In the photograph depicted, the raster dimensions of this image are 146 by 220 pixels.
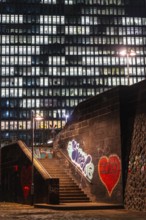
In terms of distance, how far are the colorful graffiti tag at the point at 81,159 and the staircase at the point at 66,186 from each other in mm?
1413

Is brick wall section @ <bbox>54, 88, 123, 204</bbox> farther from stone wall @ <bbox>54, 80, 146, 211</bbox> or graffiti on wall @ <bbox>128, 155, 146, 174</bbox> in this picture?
graffiti on wall @ <bbox>128, 155, 146, 174</bbox>

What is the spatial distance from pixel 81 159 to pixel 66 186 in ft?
8.50

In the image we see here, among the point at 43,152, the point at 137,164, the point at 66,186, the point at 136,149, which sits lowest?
the point at 66,186

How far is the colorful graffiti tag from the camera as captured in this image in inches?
1319

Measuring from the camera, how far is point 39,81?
15838cm

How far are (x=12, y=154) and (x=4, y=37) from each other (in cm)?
12566

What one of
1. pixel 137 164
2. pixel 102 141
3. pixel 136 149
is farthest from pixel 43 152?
pixel 137 164

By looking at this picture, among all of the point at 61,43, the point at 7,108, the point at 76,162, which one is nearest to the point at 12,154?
the point at 76,162

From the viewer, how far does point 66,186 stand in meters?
34.6

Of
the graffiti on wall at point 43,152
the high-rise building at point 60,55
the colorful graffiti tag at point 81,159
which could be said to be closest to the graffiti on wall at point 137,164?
the colorful graffiti tag at point 81,159

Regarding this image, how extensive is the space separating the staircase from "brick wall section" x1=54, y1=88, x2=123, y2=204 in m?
0.57

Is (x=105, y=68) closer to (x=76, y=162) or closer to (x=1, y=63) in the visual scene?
(x=1, y=63)

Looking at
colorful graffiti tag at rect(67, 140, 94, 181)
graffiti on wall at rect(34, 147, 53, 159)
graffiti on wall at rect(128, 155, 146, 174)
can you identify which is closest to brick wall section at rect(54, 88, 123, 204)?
colorful graffiti tag at rect(67, 140, 94, 181)

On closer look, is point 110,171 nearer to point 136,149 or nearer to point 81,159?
point 136,149
